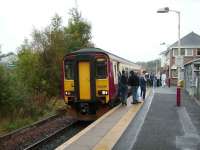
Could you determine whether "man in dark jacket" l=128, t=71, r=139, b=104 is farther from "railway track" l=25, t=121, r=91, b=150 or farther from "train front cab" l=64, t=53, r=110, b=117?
"railway track" l=25, t=121, r=91, b=150

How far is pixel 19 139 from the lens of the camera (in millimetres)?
14930

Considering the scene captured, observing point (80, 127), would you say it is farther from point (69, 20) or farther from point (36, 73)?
point (69, 20)

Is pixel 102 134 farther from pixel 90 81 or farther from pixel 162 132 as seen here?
pixel 90 81

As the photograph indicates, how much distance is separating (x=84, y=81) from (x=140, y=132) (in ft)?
21.4

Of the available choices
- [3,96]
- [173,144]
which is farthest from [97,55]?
[173,144]

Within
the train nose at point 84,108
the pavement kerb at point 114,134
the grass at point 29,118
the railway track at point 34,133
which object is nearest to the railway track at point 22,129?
the railway track at point 34,133

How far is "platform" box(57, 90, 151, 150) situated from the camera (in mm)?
10250

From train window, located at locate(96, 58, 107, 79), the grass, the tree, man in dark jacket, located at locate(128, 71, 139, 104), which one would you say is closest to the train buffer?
train window, located at locate(96, 58, 107, 79)

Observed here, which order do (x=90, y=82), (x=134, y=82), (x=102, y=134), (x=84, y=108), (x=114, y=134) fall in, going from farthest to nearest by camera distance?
(x=134, y=82), (x=84, y=108), (x=90, y=82), (x=102, y=134), (x=114, y=134)

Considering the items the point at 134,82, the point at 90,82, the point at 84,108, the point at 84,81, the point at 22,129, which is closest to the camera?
the point at 22,129

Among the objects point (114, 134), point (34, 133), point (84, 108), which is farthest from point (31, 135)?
point (114, 134)

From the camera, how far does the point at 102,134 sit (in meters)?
12.0

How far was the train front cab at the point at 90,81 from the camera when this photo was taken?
1825 cm

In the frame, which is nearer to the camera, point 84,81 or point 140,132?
point 140,132
